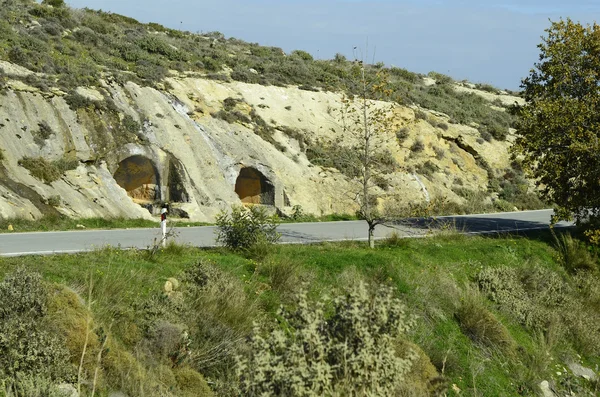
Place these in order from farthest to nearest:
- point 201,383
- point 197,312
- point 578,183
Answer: point 578,183, point 197,312, point 201,383

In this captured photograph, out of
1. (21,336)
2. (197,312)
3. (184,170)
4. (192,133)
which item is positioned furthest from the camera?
(192,133)

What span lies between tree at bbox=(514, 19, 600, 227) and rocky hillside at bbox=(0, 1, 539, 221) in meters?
4.24

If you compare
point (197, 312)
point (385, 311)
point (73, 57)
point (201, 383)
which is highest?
point (73, 57)

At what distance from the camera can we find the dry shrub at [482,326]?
43.8 feet

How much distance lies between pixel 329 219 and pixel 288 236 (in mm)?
7213

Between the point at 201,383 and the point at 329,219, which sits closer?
the point at 201,383

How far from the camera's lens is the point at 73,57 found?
29.0 metres

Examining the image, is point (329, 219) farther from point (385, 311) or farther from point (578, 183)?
point (385, 311)

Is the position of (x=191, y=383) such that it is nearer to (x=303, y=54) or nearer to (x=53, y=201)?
(x=53, y=201)

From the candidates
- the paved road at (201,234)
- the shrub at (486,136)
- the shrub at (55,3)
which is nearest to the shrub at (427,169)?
the paved road at (201,234)

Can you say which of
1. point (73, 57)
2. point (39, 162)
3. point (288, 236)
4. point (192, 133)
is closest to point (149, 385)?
point (288, 236)

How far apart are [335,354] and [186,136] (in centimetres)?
2047

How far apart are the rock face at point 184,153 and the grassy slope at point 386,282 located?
3.06 meters

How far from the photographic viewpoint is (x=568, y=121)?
61.0 feet
